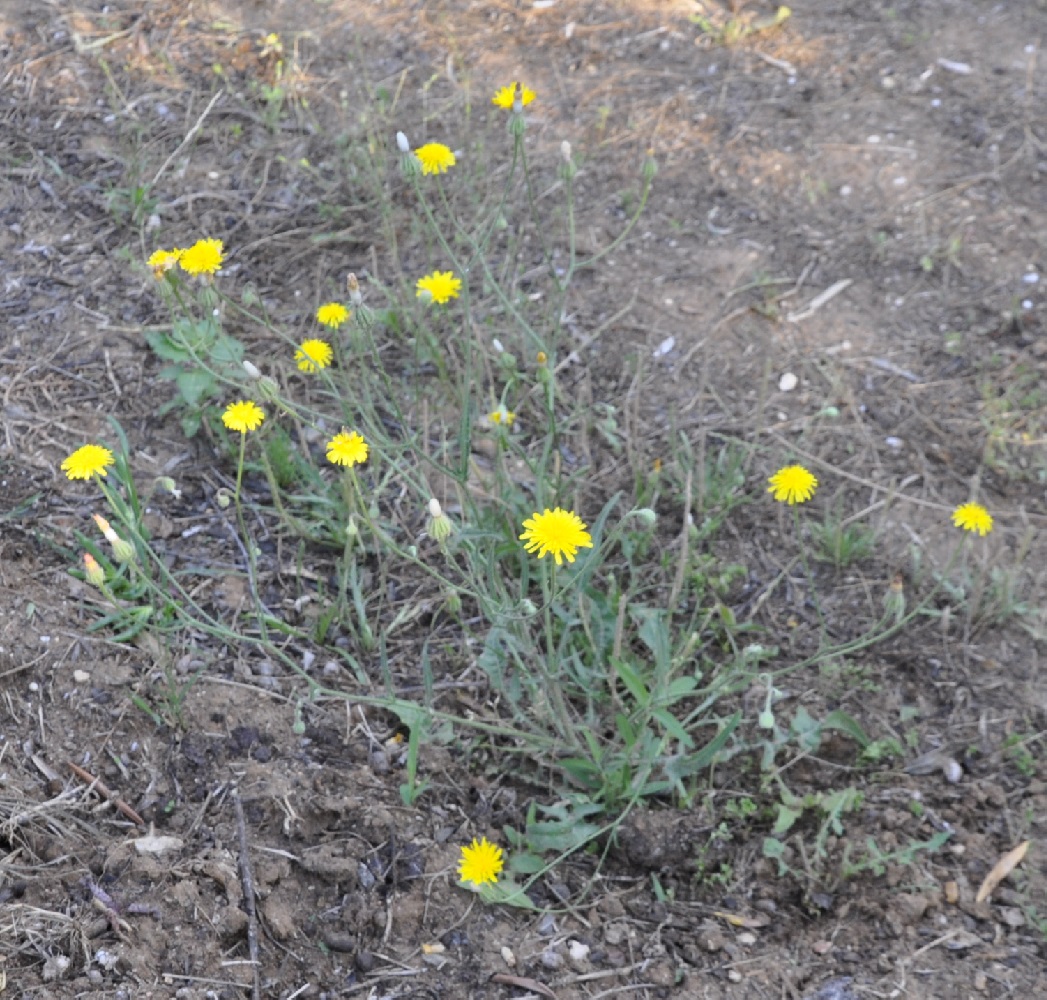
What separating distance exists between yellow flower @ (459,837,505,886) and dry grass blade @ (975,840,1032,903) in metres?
0.99

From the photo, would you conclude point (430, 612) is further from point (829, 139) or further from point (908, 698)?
point (829, 139)

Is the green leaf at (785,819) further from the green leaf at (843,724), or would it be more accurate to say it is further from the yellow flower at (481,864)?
the yellow flower at (481,864)

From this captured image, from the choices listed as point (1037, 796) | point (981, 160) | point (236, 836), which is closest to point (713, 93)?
point (981, 160)

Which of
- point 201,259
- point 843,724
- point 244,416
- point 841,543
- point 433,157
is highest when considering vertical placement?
point 433,157

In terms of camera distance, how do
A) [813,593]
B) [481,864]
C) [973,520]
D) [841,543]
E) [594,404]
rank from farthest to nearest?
[594,404] → [841,543] → [813,593] → [973,520] → [481,864]

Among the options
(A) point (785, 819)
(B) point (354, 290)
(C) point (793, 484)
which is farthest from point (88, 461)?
(A) point (785, 819)

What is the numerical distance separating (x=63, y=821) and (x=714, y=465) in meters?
1.82

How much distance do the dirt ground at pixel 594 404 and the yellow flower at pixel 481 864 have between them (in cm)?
9

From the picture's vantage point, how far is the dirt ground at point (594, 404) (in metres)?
2.00

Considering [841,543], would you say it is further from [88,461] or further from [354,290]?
[88,461]

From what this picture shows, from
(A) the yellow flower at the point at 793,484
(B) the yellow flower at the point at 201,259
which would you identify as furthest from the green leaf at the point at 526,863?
(B) the yellow flower at the point at 201,259

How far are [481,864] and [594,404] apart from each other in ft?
4.74

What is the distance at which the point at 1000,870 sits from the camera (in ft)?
7.21

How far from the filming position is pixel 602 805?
2211 millimetres
